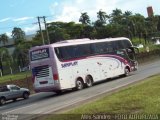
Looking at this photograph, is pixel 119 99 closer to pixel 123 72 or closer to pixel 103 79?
pixel 103 79

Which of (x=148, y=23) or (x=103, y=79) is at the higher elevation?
(x=148, y=23)

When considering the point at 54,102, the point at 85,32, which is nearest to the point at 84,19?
the point at 85,32

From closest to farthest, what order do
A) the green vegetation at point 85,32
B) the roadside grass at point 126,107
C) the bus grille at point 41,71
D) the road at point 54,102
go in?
1. the roadside grass at point 126,107
2. the road at point 54,102
3. the bus grille at point 41,71
4. the green vegetation at point 85,32

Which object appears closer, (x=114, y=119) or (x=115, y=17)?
(x=114, y=119)

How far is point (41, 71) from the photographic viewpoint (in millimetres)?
28328

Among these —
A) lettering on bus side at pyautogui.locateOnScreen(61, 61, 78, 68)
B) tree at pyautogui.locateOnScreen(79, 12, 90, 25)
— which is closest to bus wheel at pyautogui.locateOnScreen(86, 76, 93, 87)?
lettering on bus side at pyautogui.locateOnScreen(61, 61, 78, 68)

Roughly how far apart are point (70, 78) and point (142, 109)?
16268mm

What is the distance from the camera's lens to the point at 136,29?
143 metres

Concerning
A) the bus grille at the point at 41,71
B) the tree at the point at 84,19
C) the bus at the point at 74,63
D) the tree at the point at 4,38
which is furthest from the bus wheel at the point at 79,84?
the tree at the point at 4,38

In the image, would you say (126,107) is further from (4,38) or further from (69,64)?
(4,38)

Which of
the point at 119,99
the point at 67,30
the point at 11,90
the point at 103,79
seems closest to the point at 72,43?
the point at 103,79

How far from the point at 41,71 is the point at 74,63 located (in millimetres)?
2364

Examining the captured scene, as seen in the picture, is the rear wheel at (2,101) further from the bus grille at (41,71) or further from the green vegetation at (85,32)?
the green vegetation at (85,32)

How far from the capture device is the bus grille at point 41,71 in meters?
28.0
